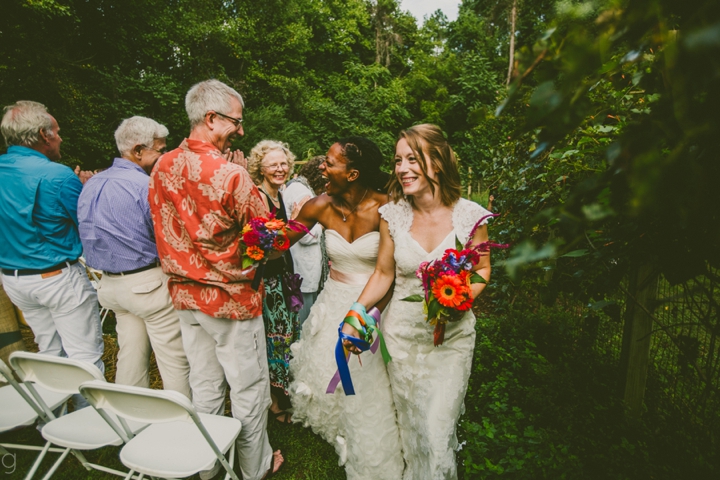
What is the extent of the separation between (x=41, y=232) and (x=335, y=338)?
2192mm

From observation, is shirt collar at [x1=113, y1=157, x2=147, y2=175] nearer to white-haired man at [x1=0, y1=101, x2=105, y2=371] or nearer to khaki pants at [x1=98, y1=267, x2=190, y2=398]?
white-haired man at [x1=0, y1=101, x2=105, y2=371]

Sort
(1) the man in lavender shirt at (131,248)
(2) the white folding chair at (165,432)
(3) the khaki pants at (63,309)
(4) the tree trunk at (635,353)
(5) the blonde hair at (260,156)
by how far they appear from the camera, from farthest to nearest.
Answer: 1. (5) the blonde hair at (260,156)
2. (3) the khaki pants at (63,309)
3. (1) the man in lavender shirt at (131,248)
4. (4) the tree trunk at (635,353)
5. (2) the white folding chair at (165,432)

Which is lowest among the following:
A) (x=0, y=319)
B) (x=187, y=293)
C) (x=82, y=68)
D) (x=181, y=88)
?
(x=0, y=319)

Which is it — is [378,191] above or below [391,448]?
above

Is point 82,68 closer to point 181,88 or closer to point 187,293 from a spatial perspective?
point 181,88

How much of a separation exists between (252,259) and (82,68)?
526 inches

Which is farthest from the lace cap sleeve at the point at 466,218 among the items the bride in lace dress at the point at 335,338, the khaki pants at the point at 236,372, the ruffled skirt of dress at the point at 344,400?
the khaki pants at the point at 236,372

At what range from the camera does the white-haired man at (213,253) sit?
225 cm

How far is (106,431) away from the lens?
2352 mm

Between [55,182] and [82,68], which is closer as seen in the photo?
[55,182]

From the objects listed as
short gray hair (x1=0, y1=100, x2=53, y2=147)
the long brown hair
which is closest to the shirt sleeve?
short gray hair (x1=0, y1=100, x2=53, y2=147)

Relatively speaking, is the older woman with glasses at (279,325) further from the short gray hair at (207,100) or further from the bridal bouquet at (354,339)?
the bridal bouquet at (354,339)

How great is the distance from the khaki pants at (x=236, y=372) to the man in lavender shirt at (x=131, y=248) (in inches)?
14.1

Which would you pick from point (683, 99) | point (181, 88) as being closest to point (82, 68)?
point (181, 88)
